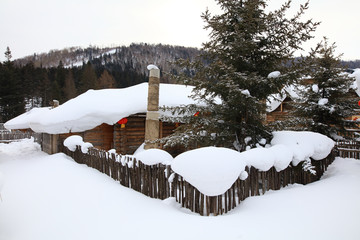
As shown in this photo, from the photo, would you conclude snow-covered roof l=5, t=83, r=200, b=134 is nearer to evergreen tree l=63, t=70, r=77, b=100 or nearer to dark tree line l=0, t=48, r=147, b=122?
dark tree line l=0, t=48, r=147, b=122

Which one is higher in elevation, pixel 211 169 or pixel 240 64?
pixel 240 64

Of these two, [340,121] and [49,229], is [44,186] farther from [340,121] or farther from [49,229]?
[340,121]

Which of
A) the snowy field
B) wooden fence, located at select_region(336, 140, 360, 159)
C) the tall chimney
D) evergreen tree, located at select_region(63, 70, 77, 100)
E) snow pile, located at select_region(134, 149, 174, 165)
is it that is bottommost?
the snowy field

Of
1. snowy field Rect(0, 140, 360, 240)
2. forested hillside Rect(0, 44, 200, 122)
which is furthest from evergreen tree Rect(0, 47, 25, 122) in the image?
snowy field Rect(0, 140, 360, 240)

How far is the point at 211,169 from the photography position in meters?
4.10

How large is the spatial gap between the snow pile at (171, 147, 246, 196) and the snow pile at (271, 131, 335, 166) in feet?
7.81

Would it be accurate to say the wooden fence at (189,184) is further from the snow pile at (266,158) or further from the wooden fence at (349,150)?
the wooden fence at (349,150)

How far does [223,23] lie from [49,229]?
6806 millimetres

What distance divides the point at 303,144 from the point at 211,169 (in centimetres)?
372

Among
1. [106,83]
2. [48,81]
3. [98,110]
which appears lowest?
[98,110]

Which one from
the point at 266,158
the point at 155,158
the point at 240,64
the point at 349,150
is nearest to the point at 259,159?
the point at 266,158

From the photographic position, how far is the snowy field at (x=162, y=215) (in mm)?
3541

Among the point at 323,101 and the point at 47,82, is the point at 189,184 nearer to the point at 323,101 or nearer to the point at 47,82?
the point at 323,101

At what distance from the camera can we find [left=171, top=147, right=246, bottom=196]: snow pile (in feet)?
13.3
